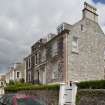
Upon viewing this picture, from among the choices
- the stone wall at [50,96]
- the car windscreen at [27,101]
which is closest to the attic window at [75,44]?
the stone wall at [50,96]

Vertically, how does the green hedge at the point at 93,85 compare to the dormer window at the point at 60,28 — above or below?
below

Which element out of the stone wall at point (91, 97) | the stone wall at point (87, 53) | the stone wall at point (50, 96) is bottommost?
the stone wall at point (50, 96)

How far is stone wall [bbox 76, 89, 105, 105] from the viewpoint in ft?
51.3

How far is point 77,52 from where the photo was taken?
110ft

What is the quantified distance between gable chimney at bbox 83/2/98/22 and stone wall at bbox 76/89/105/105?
61.8ft

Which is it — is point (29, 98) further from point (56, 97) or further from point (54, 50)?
point (54, 50)

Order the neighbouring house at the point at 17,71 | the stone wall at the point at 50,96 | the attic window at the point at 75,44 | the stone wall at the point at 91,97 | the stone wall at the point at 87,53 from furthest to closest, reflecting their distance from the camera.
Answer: the neighbouring house at the point at 17,71
the attic window at the point at 75,44
the stone wall at the point at 87,53
the stone wall at the point at 50,96
the stone wall at the point at 91,97

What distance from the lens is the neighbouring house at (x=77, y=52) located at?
1278 inches

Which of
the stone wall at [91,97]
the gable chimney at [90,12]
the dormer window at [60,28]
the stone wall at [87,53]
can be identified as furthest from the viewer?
the gable chimney at [90,12]

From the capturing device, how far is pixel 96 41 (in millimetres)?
35969

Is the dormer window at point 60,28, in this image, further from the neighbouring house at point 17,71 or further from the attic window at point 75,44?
the neighbouring house at point 17,71

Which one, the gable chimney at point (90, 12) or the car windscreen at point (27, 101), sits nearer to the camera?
the car windscreen at point (27, 101)

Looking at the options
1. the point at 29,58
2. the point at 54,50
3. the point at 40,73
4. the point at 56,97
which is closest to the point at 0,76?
the point at 29,58

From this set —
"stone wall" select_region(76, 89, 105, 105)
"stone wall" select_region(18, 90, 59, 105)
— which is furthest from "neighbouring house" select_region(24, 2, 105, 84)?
"stone wall" select_region(76, 89, 105, 105)
